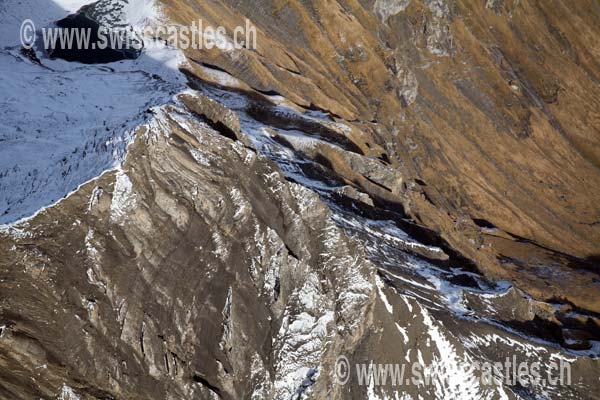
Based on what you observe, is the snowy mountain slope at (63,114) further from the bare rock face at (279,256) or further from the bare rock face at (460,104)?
the bare rock face at (460,104)

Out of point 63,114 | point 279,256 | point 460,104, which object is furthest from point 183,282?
point 460,104

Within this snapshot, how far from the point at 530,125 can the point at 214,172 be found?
47193mm

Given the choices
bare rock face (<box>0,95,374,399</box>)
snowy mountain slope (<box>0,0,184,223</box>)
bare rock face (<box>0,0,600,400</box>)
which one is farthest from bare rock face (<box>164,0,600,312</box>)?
bare rock face (<box>0,95,374,399</box>)

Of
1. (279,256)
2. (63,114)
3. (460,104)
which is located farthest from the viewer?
(460,104)

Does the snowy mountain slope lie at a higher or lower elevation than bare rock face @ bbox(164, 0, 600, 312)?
lower

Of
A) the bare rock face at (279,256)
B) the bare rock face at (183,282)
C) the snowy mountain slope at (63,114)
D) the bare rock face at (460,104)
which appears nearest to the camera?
the bare rock face at (183,282)

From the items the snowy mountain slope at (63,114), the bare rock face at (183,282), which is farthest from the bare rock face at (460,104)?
the bare rock face at (183,282)

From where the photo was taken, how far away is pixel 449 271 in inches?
1288

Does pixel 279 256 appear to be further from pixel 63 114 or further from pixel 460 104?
pixel 460 104

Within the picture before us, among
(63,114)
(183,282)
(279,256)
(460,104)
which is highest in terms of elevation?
(460,104)

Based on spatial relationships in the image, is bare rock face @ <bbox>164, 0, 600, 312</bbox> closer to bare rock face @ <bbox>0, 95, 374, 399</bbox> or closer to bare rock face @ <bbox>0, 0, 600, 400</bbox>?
bare rock face @ <bbox>0, 0, 600, 400</bbox>

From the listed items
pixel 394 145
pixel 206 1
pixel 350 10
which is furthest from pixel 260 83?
pixel 350 10

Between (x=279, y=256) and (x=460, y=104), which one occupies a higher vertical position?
(x=460, y=104)

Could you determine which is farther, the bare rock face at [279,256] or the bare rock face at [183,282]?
the bare rock face at [279,256]
